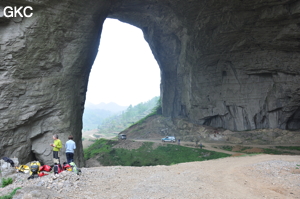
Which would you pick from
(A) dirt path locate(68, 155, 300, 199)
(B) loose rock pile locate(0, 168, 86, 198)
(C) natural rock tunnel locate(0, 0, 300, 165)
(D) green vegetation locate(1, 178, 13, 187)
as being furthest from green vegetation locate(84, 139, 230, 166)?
(D) green vegetation locate(1, 178, 13, 187)

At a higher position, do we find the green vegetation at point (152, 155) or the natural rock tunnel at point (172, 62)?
the natural rock tunnel at point (172, 62)

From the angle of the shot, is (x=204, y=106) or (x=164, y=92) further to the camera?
(x=164, y=92)

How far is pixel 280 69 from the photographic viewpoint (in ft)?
94.7

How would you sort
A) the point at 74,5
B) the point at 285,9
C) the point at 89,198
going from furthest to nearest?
the point at 285,9
the point at 74,5
the point at 89,198

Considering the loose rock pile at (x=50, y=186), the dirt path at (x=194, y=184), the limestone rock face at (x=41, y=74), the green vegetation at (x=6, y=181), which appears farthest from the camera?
the limestone rock face at (x=41, y=74)

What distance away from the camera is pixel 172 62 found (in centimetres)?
4562

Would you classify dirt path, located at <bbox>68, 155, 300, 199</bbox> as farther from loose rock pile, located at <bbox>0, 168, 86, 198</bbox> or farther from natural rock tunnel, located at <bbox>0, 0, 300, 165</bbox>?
natural rock tunnel, located at <bbox>0, 0, 300, 165</bbox>

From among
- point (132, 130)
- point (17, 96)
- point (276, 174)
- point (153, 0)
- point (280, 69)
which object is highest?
point (153, 0)

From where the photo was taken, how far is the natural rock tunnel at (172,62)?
1650cm

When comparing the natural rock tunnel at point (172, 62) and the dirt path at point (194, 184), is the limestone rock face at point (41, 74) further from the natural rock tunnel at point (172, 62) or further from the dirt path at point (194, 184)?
the dirt path at point (194, 184)

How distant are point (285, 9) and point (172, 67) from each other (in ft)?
81.4

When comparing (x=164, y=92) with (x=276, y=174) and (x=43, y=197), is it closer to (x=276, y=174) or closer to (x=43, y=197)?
(x=276, y=174)

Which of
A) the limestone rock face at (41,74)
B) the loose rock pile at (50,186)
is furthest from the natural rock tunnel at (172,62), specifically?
the loose rock pile at (50,186)

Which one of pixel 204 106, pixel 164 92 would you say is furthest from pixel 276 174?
pixel 164 92
